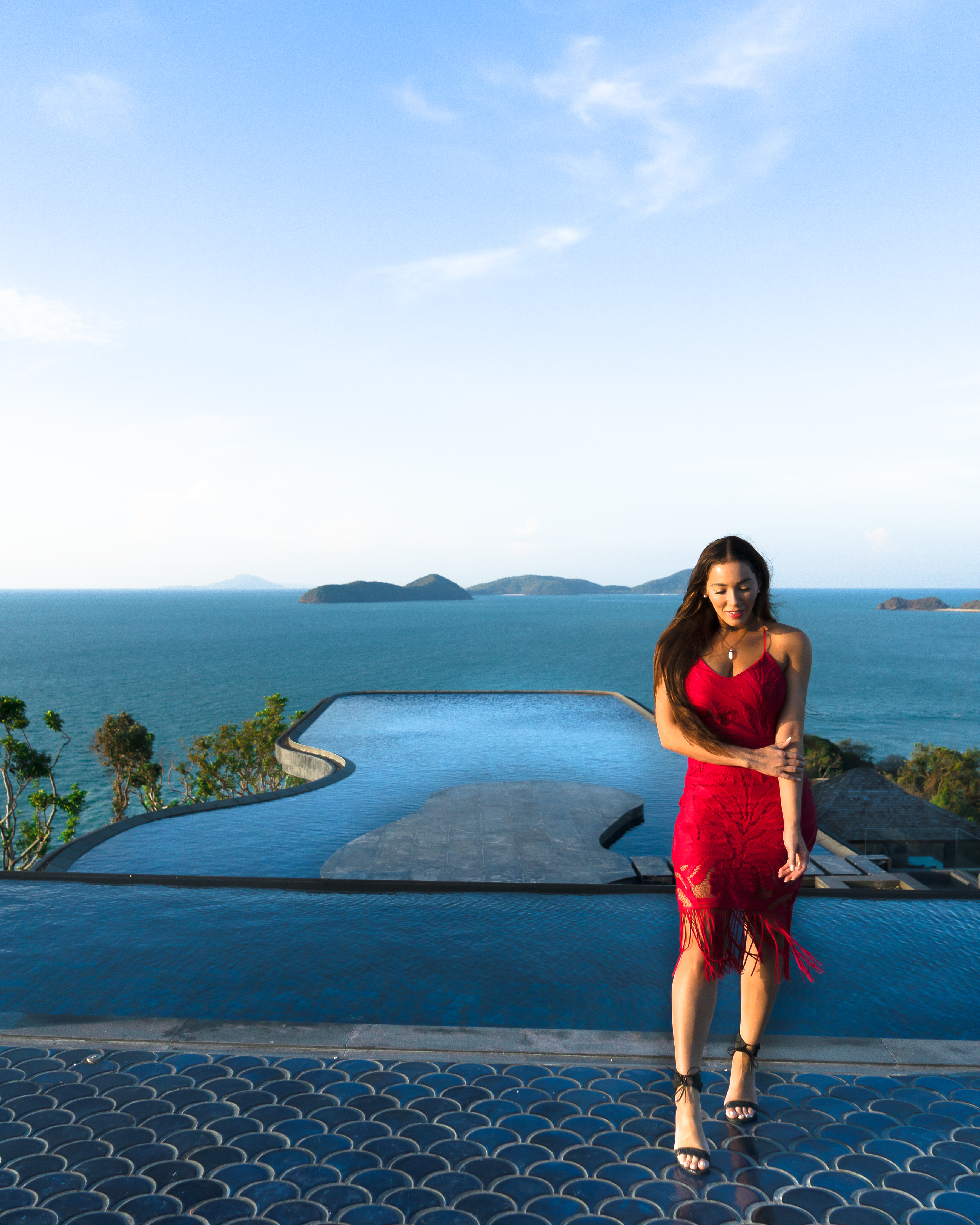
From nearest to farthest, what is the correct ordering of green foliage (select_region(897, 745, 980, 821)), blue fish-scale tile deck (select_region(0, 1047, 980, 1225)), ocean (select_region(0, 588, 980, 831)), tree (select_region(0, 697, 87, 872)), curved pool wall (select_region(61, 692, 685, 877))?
1. blue fish-scale tile deck (select_region(0, 1047, 980, 1225))
2. curved pool wall (select_region(61, 692, 685, 877))
3. tree (select_region(0, 697, 87, 872))
4. green foliage (select_region(897, 745, 980, 821))
5. ocean (select_region(0, 588, 980, 831))

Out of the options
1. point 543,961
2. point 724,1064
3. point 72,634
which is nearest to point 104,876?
point 543,961

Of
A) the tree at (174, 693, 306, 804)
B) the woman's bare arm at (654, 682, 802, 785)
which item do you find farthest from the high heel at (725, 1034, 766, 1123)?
the tree at (174, 693, 306, 804)

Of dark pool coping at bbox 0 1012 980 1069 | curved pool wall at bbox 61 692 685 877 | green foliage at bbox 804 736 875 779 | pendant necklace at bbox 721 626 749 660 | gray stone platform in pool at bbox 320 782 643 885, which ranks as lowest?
green foliage at bbox 804 736 875 779

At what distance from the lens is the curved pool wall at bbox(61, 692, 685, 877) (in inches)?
299

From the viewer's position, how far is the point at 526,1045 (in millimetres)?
2838

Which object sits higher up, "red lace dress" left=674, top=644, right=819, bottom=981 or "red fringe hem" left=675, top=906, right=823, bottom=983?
"red lace dress" left=674, top=644, right=819, bottom=981

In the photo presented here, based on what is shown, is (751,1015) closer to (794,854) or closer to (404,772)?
(794,854)

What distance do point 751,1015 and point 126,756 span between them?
23.5m

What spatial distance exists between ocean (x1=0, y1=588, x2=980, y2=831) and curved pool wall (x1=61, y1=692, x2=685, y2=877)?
1.20m

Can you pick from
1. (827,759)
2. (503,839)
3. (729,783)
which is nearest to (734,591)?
(729,783)

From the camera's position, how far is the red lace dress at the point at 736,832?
216 centimetres

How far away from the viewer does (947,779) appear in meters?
31.5

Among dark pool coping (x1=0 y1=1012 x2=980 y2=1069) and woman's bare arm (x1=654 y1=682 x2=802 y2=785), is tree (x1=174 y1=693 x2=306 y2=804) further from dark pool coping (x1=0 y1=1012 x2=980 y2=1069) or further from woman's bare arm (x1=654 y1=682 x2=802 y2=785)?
woman's bare arm (x1=654 y1=682 x2=802 y2=785)

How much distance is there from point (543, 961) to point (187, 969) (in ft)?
5.87
